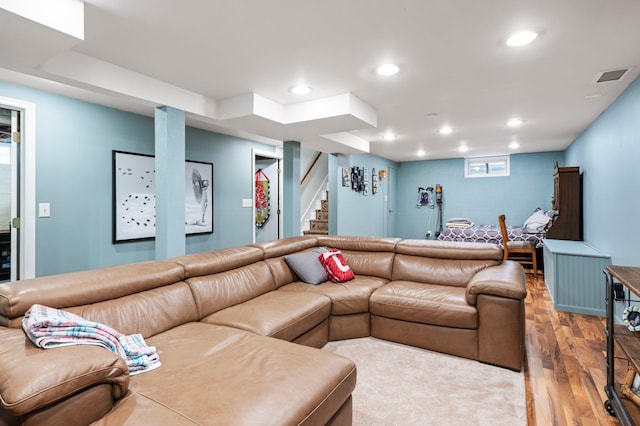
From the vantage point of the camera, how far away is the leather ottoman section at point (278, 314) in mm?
2158

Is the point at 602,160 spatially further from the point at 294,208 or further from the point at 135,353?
the point at 135,353

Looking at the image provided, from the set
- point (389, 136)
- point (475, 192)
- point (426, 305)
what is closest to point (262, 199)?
point (389, 136)

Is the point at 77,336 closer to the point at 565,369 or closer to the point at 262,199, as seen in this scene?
the point at 565,369

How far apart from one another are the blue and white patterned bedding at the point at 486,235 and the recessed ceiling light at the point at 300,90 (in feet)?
16.3

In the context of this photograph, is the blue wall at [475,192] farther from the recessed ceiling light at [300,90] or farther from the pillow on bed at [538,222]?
the recessed ceiling light at [300,90]

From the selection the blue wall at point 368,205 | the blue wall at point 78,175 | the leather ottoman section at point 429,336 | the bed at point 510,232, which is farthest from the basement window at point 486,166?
the blue wall at point 78,175

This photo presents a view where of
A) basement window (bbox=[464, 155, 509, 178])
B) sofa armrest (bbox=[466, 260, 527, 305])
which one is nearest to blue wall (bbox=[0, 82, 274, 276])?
sofa armrest (bbox=[466, 260, 527, 305])

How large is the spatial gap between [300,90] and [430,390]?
2.70 m

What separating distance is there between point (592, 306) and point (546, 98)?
2303mm

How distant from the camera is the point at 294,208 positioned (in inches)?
185

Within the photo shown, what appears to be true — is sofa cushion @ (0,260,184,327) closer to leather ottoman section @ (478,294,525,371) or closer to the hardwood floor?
leather ottoman section @ (478,294,525,371)

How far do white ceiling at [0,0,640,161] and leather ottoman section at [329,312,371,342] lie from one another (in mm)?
1946

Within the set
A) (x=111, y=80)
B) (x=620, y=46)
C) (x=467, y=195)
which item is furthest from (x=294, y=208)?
(x=467, y=195)

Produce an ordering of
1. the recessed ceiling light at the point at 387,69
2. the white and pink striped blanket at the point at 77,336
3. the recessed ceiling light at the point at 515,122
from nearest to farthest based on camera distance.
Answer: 1. the white and pink striped blanket at the point at 77,336
2. the recessed ceiling light at the point at 387,69
3. the recessed ceiling light at the point at 515,122
